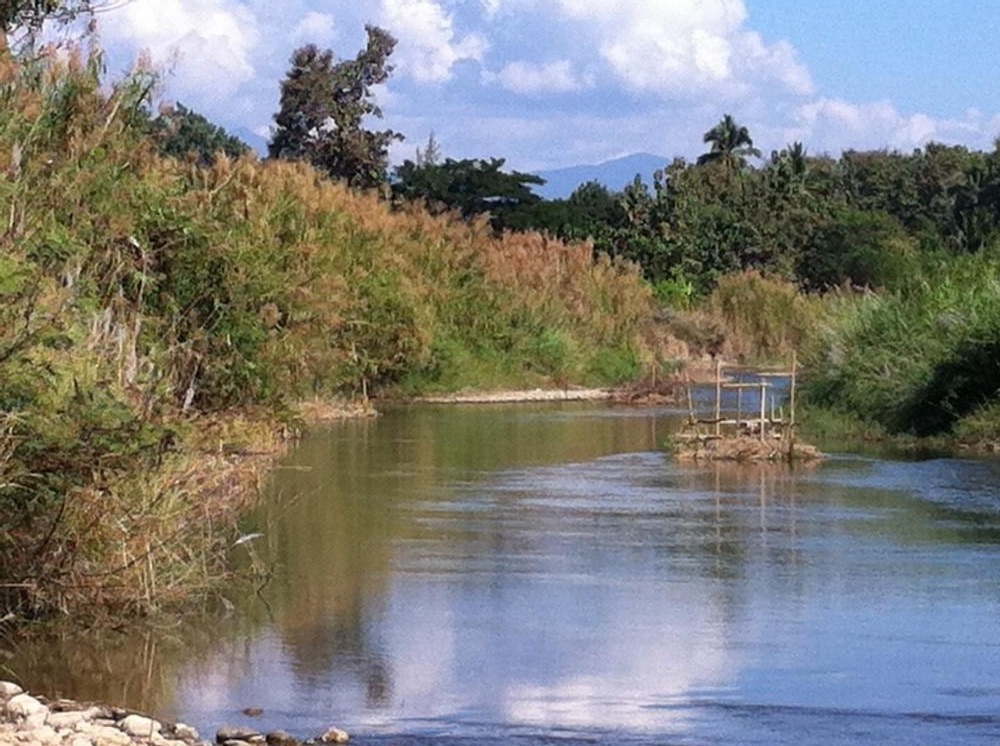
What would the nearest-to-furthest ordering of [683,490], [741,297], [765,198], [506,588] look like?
[506,588] → [683,490] → [741,297] → [765,198]

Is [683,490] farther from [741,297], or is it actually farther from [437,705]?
[741,297]

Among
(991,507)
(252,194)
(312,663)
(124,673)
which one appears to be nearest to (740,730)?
(312,663)

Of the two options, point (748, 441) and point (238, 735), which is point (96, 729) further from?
point (748, 441)

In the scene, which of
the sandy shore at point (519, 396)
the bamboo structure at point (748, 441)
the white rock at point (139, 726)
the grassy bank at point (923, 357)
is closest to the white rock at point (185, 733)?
the white rock at point (139, 726)

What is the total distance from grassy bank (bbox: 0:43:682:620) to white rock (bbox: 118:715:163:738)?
2.46m

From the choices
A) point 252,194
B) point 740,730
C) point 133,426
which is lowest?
point 740,730

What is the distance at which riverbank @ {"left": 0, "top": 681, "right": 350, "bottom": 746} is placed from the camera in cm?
1153

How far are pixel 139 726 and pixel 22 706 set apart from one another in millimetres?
727

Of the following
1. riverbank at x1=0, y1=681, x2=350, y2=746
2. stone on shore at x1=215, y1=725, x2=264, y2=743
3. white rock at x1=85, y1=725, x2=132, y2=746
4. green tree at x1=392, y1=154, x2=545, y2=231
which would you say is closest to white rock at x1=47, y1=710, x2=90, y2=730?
riverbank at x1=0, y1=681, x2=350, y2=746

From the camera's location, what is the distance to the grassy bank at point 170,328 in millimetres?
14703

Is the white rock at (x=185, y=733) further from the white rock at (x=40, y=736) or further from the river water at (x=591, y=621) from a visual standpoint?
the white rock at (x=40, y=736)

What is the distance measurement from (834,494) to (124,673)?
1546cm

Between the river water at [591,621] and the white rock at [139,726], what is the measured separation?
534 millimetres

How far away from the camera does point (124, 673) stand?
48.0 ft
